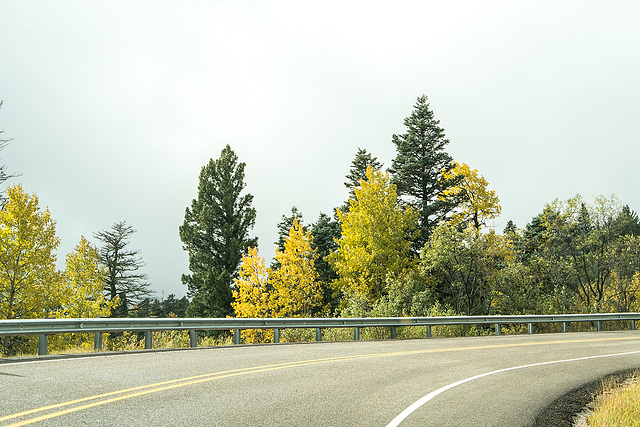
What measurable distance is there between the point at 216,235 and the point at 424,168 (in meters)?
21.7

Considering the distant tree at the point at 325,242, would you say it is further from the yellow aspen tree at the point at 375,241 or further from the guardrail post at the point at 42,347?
the guardrail post at the point at 42,347

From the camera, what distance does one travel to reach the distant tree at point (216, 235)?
47.7 m

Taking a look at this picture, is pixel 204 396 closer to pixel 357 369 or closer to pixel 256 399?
pixel 256 399

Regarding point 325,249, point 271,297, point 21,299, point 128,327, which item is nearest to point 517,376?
point 128,327

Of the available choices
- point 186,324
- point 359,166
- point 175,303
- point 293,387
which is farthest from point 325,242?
point 175,303

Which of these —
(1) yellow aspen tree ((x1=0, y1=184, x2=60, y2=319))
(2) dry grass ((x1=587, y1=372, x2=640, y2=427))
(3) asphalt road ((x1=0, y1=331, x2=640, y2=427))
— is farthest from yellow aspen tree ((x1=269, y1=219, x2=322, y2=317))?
(2) dry grass ((x1=587, y1=372, x2=640, y2=427))

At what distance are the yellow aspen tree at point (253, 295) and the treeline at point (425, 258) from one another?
0.32 feet

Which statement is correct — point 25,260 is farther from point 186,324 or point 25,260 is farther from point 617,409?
point 617,409

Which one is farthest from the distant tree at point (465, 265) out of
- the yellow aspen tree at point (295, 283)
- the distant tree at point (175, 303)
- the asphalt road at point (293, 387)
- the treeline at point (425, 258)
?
the distant tree at point (175, 303)

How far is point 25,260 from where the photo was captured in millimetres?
28891

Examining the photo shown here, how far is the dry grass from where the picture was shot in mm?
6570

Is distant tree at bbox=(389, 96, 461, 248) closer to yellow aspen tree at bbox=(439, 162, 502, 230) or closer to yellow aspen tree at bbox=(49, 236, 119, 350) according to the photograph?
yellow aspen tree at bbox=(439, 162, 502, 230)

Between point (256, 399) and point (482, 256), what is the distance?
30143 mm

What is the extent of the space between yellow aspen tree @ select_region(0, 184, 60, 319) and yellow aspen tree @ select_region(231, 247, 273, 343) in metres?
15.4
